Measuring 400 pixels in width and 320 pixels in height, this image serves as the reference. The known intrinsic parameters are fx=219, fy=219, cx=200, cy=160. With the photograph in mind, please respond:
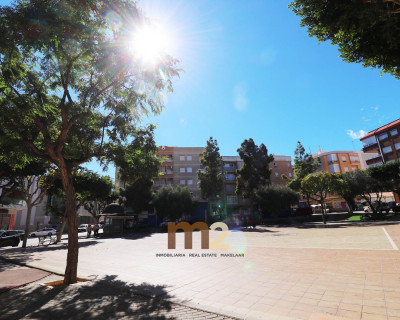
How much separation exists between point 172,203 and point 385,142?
4426cm

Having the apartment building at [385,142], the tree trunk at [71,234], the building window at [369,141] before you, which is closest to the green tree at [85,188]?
the tree trunk at [71,234]

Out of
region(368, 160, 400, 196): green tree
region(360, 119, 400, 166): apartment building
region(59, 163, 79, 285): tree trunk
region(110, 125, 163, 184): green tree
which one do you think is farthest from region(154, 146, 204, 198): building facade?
region(59, 163, 79, 285): tree trunk

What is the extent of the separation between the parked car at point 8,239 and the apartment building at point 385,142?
59.5 m

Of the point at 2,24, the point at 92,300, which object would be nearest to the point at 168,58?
the point at 2,24

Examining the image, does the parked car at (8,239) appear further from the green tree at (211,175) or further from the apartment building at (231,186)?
the apartment building at (231,186)

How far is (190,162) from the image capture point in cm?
5253

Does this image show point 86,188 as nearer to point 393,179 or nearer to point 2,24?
point 2,24

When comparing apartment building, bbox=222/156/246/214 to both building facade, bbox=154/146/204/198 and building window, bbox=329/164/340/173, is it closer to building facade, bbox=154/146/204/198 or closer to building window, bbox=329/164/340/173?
building facade, bbox=154/146/204/198

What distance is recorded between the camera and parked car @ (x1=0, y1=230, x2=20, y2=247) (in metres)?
20.5

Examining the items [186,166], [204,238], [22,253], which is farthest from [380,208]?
[22,253]

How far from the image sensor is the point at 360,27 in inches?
164

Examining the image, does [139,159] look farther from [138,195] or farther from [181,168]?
[181,168]

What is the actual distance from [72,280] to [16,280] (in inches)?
87.4

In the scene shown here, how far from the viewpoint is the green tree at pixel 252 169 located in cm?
3806
